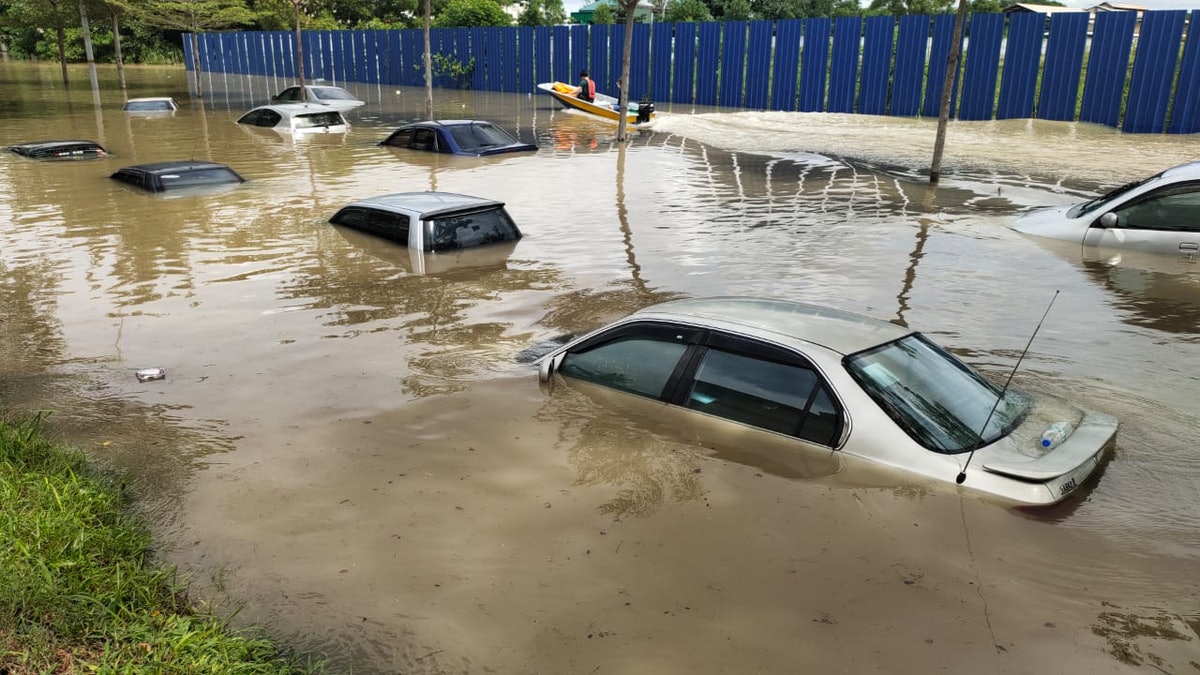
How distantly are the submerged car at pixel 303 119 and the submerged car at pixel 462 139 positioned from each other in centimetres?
526

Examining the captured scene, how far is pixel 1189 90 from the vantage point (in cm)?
2556

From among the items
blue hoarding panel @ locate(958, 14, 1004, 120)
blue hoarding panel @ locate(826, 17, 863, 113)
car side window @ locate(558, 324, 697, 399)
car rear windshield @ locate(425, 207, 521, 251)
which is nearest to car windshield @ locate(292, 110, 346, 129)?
car rear windshield @ locate(425, 207, 521, 251)

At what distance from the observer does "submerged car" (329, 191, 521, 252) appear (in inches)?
467

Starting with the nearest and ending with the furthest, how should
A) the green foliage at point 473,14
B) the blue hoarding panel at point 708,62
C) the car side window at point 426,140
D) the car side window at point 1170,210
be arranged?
the car side window at point 1170,210, the car side window at point 426,140, the blue hoarding panel at point 708,62, the green foliage at point 473,14

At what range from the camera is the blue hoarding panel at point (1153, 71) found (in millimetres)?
25562

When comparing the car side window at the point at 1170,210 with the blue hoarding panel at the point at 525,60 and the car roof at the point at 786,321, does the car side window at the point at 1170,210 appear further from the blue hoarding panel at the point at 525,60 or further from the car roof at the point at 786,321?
the blue hoarding panel at the point at 525,60

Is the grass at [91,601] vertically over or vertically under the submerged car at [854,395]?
under

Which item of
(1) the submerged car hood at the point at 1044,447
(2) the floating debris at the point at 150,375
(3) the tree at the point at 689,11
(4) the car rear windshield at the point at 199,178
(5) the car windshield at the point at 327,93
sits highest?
(3) the tree at the point at 689,11

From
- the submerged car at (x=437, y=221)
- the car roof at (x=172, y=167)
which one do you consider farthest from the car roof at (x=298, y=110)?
the submerged car at (x=437, y=221)

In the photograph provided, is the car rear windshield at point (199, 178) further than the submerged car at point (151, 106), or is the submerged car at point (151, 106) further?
the submerged car at point (151, 106)

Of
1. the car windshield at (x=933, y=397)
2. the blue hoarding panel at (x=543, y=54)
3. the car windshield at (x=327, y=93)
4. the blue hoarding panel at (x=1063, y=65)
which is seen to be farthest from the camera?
the blue hoarding panel at (x=543, y=54)

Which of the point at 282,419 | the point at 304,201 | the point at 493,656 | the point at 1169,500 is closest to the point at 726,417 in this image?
the point at 493,656

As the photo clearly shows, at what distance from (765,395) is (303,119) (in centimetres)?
2376

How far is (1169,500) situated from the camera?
5520mm
